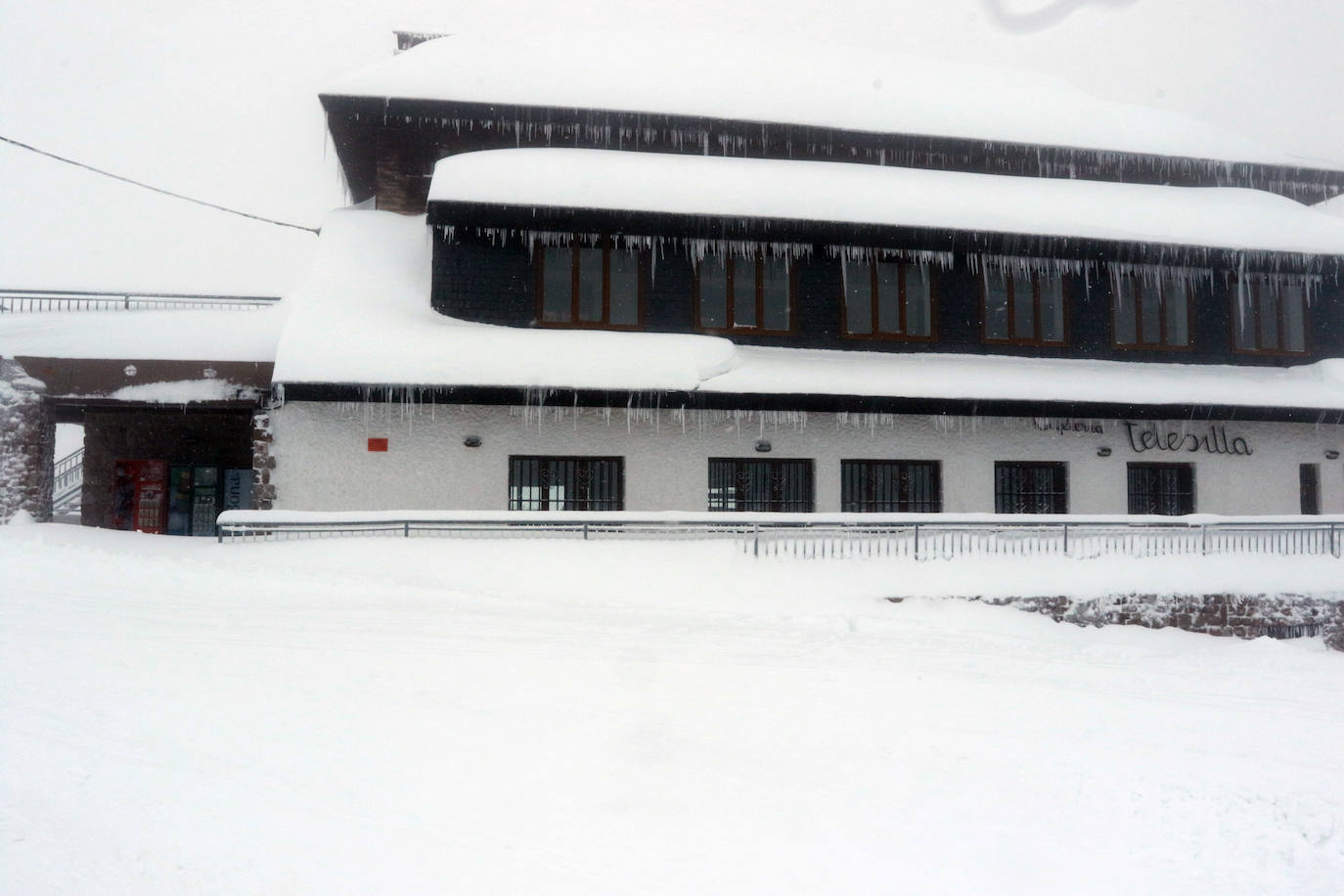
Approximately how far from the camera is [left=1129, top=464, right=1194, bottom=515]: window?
1759 centimetres

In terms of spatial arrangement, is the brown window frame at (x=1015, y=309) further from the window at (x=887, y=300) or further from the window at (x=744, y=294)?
the window at (x=744, y=294)

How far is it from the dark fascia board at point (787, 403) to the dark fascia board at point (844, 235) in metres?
3.14

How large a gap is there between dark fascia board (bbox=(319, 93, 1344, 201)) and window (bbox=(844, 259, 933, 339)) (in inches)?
135

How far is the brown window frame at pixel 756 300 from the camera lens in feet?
54.8

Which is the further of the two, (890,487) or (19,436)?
(890,487)

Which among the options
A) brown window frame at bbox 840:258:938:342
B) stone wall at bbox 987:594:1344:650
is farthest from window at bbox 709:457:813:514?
stone wall at bbox 987:594:1344:650

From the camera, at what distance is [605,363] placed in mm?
15180

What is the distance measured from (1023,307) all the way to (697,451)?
290 inches

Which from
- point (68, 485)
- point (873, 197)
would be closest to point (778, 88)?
point (873, 197)

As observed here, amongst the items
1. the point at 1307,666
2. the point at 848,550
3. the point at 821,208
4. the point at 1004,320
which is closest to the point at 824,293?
the point at 821,208

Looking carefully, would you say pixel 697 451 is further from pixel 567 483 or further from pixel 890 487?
pixel 890 487

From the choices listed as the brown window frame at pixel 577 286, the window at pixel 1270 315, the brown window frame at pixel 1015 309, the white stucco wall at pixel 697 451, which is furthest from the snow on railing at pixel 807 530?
the window at pixel 1270 315

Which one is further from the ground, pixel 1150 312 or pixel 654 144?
pixel 654 144

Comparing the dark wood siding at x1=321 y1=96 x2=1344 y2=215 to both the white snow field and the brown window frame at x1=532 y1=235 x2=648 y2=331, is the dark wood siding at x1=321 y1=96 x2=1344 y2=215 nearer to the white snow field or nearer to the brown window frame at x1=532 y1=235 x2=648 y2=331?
the brown window frame at x1=532 y1=235 x2=648 y2=331
